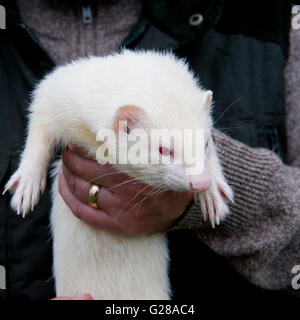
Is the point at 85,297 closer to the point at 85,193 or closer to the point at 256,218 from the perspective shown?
the point at 85,193

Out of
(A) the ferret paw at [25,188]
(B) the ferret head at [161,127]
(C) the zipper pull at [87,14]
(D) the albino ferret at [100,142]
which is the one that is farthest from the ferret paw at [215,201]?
(C) the zipper pull at [87,14]

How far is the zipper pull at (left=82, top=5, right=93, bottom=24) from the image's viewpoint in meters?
0.89

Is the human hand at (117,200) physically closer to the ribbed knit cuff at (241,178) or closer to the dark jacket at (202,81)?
the ribbed knit cuff at (241,178)

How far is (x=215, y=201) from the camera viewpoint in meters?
0.75

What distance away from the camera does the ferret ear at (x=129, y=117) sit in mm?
610

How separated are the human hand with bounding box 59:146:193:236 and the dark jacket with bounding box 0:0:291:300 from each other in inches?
6.2

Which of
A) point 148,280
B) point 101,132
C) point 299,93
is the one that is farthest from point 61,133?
point 299,93

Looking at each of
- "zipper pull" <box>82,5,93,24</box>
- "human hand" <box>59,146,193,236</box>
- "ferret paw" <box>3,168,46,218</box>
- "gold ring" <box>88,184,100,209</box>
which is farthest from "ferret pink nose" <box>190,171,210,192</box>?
"zipper pull" <box>82,5,93,24</box>

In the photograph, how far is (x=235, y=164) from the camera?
78 cm

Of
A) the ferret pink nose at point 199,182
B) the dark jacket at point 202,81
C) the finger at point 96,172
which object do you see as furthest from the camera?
the dark jacket at point 202,81

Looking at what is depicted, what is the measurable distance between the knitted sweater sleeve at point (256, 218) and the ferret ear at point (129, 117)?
0.22m

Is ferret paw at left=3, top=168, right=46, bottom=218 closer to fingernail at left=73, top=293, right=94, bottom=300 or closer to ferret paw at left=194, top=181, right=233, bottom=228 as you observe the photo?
fingernail at left=73, top=293, right=94, bottom=300

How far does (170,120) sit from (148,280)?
434mm

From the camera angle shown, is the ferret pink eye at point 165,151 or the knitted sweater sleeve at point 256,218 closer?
the ferret pink eye at point 165,151
